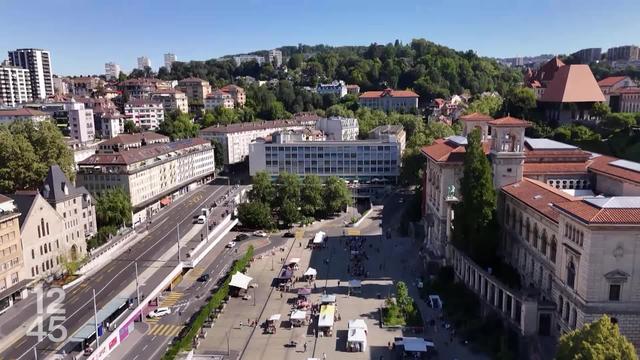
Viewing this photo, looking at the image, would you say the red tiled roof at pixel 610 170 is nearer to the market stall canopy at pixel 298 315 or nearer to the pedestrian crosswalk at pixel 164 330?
the market stall canopy at pixel 298 315

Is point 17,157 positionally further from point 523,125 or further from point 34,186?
point 523,125

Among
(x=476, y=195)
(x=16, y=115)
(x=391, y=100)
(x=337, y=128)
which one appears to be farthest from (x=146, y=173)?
(x=391, y=100)

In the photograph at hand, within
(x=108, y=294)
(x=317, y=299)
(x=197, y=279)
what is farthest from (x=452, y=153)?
(x=108, y=294)

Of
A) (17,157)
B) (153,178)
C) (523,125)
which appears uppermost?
(523,125)

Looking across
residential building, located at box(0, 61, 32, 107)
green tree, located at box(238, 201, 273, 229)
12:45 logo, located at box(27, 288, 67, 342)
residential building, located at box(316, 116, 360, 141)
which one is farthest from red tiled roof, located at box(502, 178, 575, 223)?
residential building, located at box(0, 61, 32, 107)

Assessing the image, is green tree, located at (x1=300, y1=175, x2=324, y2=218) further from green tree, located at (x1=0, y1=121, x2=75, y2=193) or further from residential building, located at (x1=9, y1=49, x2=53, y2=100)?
residential building, located at (x1=9, y1=49, x2=53, y2=100)

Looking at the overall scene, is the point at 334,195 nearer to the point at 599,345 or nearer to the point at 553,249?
the point at 553,249
